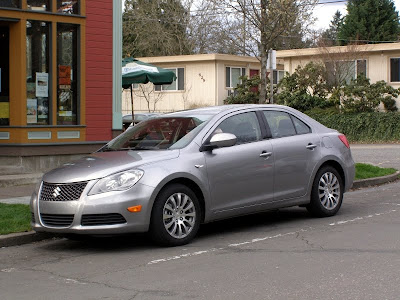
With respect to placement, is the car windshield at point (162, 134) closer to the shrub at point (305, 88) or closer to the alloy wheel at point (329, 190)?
the alloy wheel at point (329, 190)

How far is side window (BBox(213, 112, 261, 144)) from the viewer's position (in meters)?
9.09

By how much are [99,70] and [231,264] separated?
938 cm

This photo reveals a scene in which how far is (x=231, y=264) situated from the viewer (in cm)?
705

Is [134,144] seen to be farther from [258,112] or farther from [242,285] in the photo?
[242,285]

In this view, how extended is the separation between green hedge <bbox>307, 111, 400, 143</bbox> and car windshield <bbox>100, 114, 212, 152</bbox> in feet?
74.8

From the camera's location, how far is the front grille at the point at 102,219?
779 centimetres

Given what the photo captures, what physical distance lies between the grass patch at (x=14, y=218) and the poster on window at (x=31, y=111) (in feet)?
13.6

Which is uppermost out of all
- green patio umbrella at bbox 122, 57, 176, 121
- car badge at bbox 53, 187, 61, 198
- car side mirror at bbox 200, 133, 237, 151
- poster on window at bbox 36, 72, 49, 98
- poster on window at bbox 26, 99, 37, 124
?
green patio umbrella at bbox 122, 57, 176, 121

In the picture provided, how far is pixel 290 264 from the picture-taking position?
274 inches

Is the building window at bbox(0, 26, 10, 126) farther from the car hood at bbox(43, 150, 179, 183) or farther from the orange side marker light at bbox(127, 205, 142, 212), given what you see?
the orange side marker light at bbox(127, 205, 142, 212)

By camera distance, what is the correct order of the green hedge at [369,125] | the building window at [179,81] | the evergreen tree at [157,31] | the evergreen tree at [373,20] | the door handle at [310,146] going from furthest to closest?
1. the evergreen tree at [157,31]
2. the evergreen tree at [373,20]
3. the building window at [179,81]
4. the green hedge at [369,125]
5. the door handle at [310,146]

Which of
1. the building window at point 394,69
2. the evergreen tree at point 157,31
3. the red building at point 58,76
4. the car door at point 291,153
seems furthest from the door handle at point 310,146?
the evergreen tree at point 157,31

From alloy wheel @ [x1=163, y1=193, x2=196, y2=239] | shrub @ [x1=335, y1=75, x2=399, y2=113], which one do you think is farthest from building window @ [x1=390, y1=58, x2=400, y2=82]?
alloy wheel @ [x1=163, y1=193, x2=196, y2=239]

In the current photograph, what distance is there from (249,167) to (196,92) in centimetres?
3109
